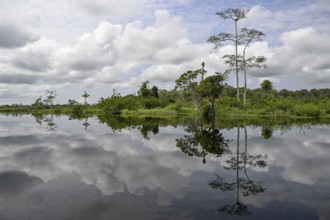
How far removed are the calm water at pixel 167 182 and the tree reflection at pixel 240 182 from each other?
0.02 metres

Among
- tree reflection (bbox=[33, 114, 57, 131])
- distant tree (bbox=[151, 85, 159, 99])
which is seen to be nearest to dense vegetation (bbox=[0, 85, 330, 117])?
distant tree (bbox=[151, 85, 159, 99])

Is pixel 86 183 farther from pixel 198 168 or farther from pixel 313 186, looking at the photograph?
pixel 313 186

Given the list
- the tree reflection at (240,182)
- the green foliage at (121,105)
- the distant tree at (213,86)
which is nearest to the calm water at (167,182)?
the tree reflection at (240,182)

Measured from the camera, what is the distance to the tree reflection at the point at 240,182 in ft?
23.3

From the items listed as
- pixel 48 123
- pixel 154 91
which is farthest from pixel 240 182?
pixel 154 91

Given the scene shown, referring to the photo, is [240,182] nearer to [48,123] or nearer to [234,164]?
Answer: [234,164]

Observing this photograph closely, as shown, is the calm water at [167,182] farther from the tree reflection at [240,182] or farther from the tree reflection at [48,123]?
the tree reflection at [48,123]

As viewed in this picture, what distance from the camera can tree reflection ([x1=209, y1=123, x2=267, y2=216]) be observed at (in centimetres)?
710

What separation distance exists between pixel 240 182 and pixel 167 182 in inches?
89.8

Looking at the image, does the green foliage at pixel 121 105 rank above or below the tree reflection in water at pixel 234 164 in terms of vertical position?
above

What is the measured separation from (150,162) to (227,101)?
4130 cm

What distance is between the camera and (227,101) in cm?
5241

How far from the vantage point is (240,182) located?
372 inches

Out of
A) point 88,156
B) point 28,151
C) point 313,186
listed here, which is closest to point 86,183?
point 88,156
